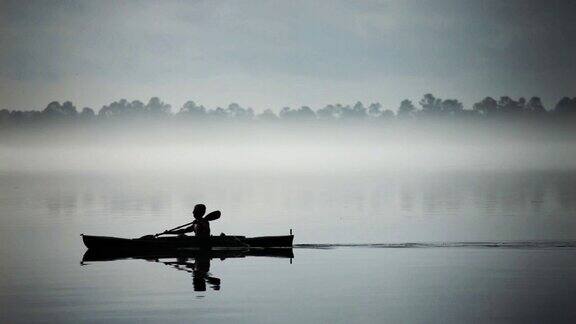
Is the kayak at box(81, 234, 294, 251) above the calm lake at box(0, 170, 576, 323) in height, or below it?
above

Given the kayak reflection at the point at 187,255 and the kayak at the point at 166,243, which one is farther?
the kayak at the point at 166,243

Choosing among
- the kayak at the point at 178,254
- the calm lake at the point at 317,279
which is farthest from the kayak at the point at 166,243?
the calm lake at the point at 317,279

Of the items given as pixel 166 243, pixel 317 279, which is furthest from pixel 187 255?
pixel 317 279

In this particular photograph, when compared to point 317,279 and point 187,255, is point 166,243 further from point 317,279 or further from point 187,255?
point 317,279

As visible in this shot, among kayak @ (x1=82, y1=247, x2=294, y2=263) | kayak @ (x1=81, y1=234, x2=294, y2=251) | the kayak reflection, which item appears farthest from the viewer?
kayak @ (x1=82, y1=247, x2=294, y2=263)

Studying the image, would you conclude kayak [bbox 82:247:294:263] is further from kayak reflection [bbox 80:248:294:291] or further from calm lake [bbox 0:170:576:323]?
calm lake [bbox 0:170:576:323]

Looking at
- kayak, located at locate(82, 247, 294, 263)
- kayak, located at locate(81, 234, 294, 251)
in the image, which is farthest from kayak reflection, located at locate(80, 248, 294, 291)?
kayak, located at locate(81, 234, 294, 251)

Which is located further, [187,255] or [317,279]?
[187,255]

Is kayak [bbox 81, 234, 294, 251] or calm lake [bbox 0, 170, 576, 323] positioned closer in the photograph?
calm lake [bbox 0, 170, 576, 323]

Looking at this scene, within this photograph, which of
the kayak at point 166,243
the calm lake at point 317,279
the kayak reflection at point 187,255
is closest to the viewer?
the calm lake at point 317,279

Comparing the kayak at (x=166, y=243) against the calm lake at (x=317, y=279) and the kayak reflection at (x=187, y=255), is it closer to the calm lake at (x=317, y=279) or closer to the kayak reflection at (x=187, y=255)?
the kayak reflection at (x=187, y=255)

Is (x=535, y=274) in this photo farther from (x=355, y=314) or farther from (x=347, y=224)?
(x=347, y=224)

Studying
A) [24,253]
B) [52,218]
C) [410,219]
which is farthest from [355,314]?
[52,218]

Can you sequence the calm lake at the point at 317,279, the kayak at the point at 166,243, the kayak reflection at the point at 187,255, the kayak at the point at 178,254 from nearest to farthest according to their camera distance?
the calm lake at the point at 317,279
the kayak reflection at the point at 187,255
the kayak at the point at 166,243
the kayak at the point at 178,254
